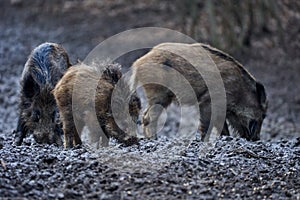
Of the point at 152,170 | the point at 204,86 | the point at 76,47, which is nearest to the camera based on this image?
the point at 152,170

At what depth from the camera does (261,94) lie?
357 inches

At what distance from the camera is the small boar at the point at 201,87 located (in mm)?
8562

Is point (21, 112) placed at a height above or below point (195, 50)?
below

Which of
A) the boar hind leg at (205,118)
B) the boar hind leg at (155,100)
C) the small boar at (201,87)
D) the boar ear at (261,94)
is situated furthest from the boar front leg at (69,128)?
the boar ear at (261,94)

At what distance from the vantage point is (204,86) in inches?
338

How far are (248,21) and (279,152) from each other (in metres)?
9.50

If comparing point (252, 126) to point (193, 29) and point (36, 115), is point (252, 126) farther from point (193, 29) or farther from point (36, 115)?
point (193, 29)

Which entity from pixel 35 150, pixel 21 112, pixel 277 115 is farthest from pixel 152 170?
pixel 277 115

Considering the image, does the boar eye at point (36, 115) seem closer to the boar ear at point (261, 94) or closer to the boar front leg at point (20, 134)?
the boar front leg at point (20, 134)

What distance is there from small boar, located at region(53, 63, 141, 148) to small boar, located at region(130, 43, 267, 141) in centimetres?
136

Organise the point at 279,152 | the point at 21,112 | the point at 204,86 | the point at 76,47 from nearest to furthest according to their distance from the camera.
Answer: the point at 279,152, the point at 21,112, the point at 204,86, the point at 76,47

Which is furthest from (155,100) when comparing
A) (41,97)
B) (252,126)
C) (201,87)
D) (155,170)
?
(155,170)

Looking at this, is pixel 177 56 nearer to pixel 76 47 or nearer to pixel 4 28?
pixel 76 47

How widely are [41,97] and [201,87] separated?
6.79ft
